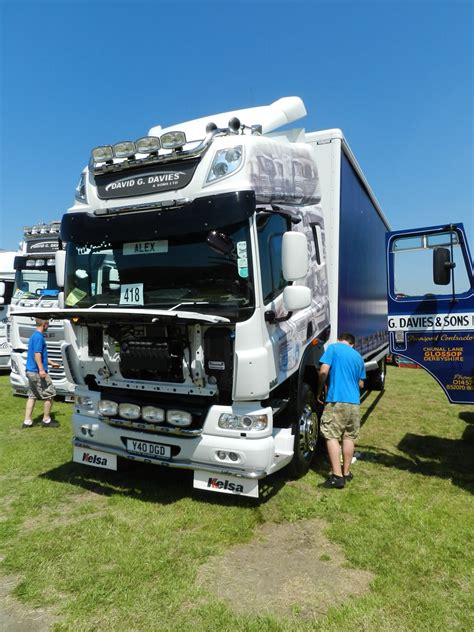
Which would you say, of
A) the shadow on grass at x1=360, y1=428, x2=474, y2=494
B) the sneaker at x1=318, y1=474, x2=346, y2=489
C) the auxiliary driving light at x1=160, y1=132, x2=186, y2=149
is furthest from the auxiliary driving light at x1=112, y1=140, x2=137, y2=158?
the shadow on grass at x1=360, y1=428, x2=474, y2=494

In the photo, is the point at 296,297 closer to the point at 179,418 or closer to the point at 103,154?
the point at 179,418

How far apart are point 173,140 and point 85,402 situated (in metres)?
2.79

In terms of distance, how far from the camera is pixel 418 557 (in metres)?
3.44

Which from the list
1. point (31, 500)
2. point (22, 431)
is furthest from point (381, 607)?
point (22, 431)

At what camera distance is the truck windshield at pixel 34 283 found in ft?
30.4

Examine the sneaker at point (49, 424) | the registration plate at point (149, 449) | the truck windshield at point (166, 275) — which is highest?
the truck windshield at point (166, 275)

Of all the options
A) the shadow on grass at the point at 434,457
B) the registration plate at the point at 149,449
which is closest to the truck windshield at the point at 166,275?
the registration plate at the point at 149,449

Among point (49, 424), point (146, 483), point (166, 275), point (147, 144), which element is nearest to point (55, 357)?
point (49, 424)

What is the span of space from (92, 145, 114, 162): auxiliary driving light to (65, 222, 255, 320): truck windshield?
0.87 m

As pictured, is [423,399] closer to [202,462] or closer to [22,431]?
[202,462]

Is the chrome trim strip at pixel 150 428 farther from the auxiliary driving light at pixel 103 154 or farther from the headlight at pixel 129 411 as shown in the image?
the auxiliary driving light at pixel 103 154

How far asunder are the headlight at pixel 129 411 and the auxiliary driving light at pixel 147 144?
2448 mm

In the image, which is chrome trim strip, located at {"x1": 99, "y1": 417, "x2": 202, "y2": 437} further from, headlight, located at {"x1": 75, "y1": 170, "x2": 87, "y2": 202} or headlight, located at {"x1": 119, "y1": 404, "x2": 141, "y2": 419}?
headlight, located at {"x1": 75, "y1": 170, "x2": 87, "y2": 202}

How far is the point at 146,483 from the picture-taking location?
16.0 feet
